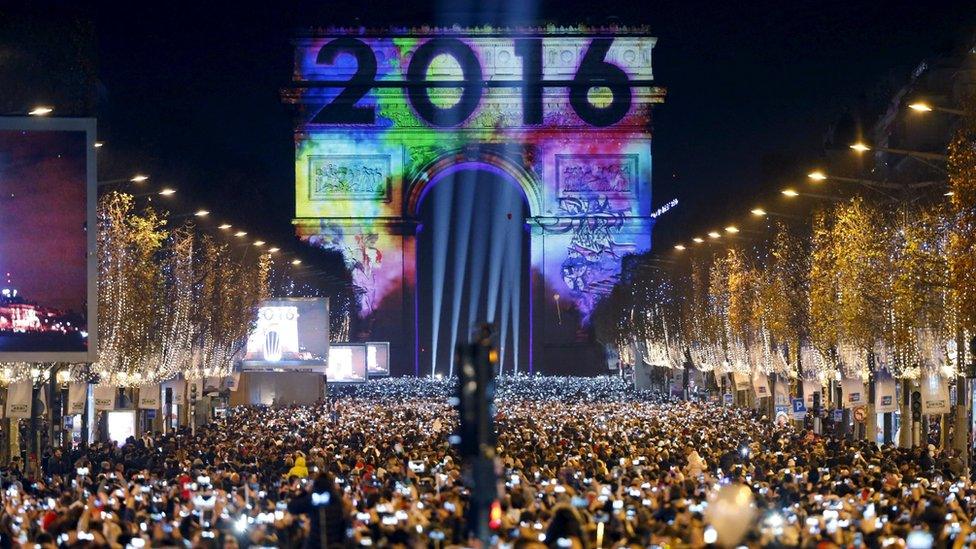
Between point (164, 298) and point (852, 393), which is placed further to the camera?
point (164, 298)

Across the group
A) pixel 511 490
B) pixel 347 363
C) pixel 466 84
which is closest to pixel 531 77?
pixel 466 84

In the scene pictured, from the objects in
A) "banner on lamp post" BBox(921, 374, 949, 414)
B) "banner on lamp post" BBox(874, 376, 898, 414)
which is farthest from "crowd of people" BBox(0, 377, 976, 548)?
"banner on lamp post" BBox(874, 376, 898, 414)

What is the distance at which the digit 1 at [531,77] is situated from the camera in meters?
129

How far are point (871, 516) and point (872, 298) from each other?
81.4ft

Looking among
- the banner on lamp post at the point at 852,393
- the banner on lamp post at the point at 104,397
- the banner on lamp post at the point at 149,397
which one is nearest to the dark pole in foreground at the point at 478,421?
the banner on lamp post at the point at 104,397

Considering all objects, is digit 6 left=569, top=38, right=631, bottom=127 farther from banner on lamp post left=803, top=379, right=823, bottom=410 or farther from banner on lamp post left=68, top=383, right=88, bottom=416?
banner on lamp post left=68, top=383, right=88, bottom=416

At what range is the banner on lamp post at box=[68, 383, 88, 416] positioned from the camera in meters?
46.1

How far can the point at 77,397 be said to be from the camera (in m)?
46.2

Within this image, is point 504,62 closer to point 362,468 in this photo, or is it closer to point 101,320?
point 101,320

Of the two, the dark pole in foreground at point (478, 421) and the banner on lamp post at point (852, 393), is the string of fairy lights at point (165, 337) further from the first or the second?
the banner on lamp post at point (852, 393)

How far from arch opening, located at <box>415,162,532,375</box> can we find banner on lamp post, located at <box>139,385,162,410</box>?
290 feet

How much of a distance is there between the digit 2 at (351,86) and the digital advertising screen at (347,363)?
4516 cm

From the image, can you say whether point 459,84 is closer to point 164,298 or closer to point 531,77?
point 531,77

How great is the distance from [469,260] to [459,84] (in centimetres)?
2922
